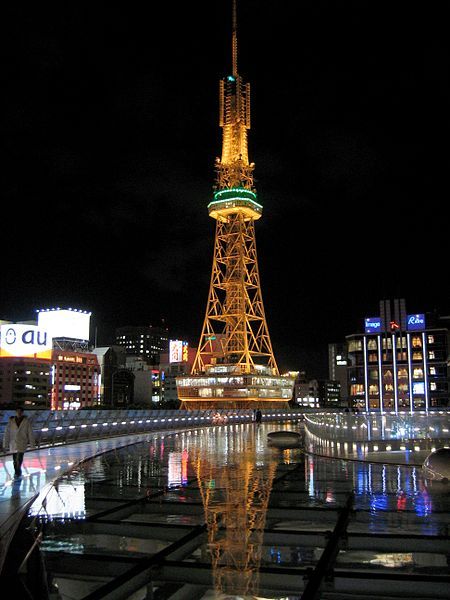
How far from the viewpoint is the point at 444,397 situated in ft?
401

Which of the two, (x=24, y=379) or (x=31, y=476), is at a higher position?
(x=24, y=379)

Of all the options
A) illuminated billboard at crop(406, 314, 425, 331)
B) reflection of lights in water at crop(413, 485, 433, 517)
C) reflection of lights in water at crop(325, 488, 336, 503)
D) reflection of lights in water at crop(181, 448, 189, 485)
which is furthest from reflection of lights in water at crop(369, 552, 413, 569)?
illuminated billboard at crop(406, 314, 425, 331)

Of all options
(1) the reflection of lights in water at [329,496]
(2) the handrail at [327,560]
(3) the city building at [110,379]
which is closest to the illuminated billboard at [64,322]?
(3) the city building at [110,379]

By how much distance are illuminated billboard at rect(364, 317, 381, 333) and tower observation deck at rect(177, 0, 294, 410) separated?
25.3 metres

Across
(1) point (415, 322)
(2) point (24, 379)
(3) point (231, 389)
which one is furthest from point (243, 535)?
(2) point (24, 379)

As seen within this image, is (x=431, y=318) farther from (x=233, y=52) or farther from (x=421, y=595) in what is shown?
(x=421, y=595)

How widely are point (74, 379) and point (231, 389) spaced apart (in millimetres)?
68979

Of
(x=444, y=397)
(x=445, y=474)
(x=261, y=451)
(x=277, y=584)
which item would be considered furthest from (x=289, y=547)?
(x=444, y=397)

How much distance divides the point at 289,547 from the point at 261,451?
51.6 feet

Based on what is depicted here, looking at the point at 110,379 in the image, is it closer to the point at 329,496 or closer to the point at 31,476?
the point at 31,476

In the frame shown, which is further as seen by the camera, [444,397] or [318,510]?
[444,397]

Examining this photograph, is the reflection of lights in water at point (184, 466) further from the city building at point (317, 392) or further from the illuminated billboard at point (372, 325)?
the city building at point (317, 392)

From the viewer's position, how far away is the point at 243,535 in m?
8.24

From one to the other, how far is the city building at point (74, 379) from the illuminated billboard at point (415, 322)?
74.5 metres
